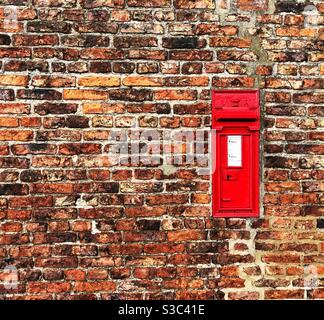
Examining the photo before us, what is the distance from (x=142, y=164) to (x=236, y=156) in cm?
60

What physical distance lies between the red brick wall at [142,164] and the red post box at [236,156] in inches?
2.4

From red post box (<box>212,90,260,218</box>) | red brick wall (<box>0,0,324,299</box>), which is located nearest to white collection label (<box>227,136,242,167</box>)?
red post box (<box>212,90,260,218</box>)

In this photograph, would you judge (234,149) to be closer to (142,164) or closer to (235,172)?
(235,172)

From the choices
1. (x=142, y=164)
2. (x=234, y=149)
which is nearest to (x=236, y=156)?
(x=234, y=149)

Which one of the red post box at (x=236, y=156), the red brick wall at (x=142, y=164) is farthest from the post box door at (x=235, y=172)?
the red brick wall at (x=142, y=164)

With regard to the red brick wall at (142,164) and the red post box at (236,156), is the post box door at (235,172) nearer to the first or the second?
the red post box at (236,156)

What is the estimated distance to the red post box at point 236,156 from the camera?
312cm

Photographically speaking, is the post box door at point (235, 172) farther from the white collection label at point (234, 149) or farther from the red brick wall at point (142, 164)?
the red brick wall at point (142, 164)

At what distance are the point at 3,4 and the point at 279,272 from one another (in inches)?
95.7

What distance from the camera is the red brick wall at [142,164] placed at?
3.09 m

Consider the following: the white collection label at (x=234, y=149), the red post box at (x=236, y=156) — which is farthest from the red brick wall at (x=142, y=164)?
the white collection label at (x=234, y=149)

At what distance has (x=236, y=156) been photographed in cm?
314

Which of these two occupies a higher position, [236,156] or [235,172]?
[236,156]

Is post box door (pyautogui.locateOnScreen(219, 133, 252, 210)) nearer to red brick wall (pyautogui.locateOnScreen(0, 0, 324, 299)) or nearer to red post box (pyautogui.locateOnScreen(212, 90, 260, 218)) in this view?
red post box (pyautogui.locateOnScreen(212, 90, 260, 218))
